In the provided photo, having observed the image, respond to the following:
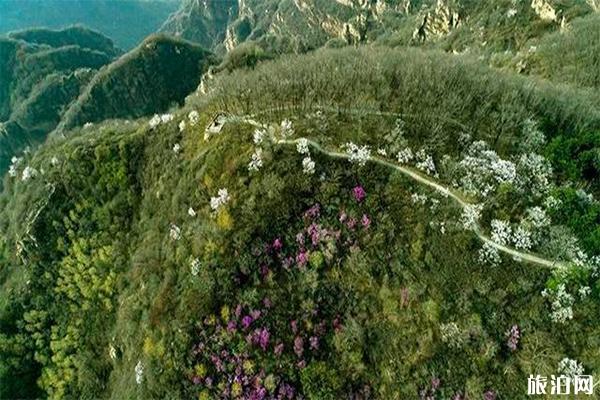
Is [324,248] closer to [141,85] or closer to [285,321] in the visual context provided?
[285,321]

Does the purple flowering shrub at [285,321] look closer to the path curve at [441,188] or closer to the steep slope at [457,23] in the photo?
the path curve at [441,188]

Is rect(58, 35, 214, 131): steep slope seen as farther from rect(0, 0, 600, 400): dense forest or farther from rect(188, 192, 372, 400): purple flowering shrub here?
rect(188, 192, 372, 400): purple flowering shrub

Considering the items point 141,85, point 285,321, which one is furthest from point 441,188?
point 141,85

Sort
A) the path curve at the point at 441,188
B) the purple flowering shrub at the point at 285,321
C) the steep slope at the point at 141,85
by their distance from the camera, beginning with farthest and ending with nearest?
the steep slope at the point at 141,85 → the purple flowering shrub at the point at 285,321 → the path curve at the point at 441,188

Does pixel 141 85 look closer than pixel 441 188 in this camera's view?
No

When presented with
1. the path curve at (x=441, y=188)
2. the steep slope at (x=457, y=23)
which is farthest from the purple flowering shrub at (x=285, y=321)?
the steep slope at (x=457, y=23)

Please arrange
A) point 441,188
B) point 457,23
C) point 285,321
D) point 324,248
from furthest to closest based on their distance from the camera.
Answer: point 457,23 < point 324,248 < point 441,188 < point 285,321
